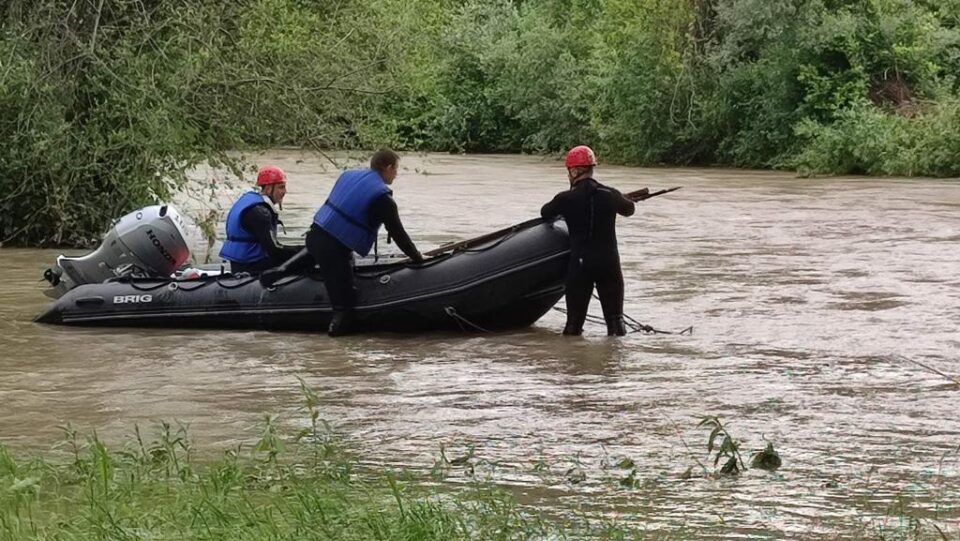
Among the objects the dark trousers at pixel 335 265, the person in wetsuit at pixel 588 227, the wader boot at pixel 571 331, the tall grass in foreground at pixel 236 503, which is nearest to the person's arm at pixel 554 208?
the person in wetsuit at pixel 588 227

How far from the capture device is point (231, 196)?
22.8 metres

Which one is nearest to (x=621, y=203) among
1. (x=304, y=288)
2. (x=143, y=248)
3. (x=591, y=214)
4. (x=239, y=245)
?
(x=591, y=214)

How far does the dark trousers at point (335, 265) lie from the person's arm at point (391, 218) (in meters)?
0.34

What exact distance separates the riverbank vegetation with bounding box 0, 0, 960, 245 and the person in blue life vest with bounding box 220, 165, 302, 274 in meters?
3.82

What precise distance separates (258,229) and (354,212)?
0.91 metres

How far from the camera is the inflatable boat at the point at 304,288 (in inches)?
455

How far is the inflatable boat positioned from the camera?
11547 mm

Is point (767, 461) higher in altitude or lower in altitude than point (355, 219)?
lower

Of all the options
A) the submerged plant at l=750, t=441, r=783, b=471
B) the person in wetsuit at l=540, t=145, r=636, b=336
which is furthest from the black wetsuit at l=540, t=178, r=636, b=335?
the submerged plant at l=750, t=441, r=783, b=471

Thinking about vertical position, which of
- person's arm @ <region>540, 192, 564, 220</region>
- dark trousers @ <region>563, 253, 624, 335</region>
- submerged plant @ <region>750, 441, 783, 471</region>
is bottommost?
submerged plant @ <region>750, 441, 783, 471</region>

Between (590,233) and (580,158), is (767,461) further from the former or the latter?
(580,158)

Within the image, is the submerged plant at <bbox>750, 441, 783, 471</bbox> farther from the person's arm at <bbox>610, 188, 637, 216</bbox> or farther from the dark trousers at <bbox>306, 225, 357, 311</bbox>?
the dark trousers at <bbox>306, 225, 357, 311</bbox>

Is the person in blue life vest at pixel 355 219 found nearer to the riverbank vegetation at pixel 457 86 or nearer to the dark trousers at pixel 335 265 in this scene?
the dark trousers at pixel 335 265

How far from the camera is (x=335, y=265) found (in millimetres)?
11531
